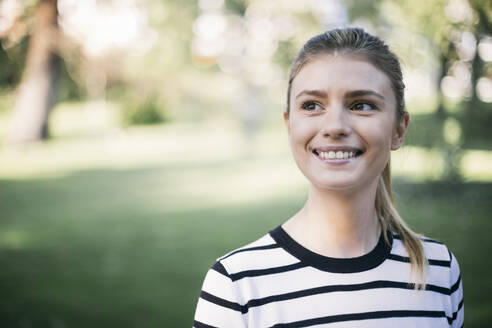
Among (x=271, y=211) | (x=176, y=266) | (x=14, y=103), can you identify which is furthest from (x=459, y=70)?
(x=14, y=103)

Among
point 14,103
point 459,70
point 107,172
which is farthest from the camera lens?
point 107,172

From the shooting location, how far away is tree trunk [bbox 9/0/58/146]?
24.3ft

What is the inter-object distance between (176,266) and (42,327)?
1.45m

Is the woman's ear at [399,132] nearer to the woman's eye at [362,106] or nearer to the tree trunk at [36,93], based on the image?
the woman's eye at [362,106]

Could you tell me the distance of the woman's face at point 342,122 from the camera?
109cm

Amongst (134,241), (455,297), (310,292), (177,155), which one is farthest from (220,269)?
(177,155)

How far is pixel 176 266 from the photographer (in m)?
4.55

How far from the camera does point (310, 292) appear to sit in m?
1.09

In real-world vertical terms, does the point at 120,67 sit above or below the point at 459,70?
above

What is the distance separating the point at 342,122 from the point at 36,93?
8170mm

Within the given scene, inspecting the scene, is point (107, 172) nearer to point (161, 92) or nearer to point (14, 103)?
point (14, 103)

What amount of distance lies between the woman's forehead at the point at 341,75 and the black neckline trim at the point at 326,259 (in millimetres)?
397

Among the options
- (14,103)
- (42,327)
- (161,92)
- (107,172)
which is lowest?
(42,327)

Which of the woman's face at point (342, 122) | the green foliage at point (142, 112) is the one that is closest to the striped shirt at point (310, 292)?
the woman's face at point (342, 122)
